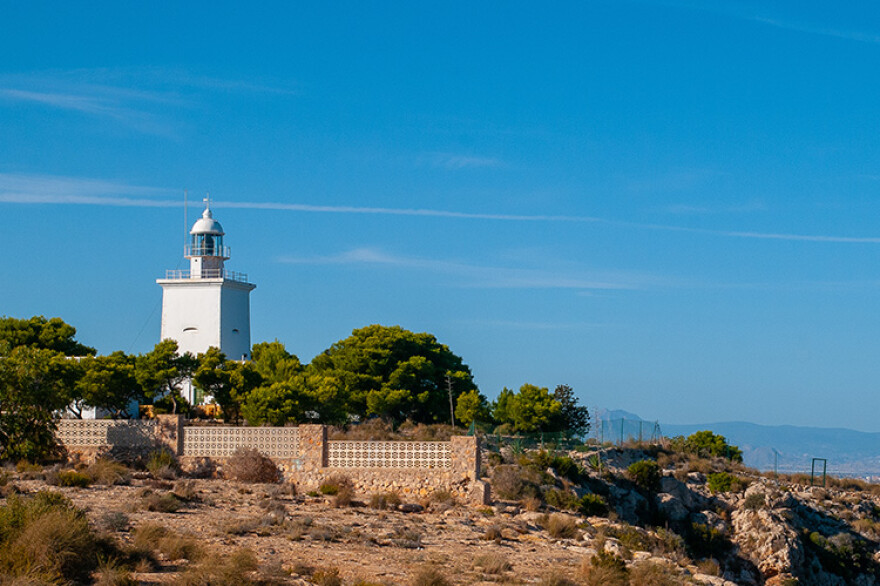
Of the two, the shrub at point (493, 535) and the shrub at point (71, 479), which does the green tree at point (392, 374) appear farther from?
the shrub at point (493, 535)

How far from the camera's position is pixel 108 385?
37.2 meters

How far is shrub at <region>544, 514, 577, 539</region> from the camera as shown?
82.3 feet

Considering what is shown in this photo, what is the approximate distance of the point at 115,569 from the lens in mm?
16469

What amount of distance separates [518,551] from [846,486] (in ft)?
115

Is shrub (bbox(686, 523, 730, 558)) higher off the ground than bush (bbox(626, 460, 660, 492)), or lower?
lower

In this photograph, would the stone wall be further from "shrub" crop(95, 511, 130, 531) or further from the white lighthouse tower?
the white lighthouse tower

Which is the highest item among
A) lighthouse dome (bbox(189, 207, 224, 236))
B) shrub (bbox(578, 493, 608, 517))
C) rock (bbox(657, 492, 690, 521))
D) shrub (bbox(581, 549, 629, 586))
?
lighthouse dome (bbox(189, 207, 224, 236))

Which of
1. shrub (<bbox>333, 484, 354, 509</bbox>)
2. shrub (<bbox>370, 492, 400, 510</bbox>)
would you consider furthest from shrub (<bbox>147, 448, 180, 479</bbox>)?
shrub (<bbox>370, 492, 400, 510</bbox>)

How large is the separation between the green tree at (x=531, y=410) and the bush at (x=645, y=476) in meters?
7.23

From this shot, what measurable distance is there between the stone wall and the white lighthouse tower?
64.3 ft

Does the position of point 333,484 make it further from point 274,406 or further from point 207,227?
point 207,227

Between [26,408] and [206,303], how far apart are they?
2156 centimetres

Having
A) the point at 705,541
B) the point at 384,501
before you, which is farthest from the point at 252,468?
the point at 705,541

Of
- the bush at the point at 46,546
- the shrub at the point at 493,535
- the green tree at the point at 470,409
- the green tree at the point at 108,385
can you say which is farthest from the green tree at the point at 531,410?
the bush at the point at 46,546
